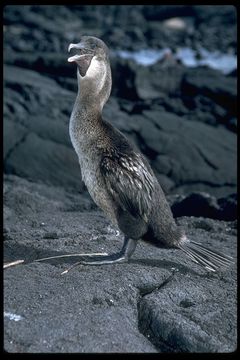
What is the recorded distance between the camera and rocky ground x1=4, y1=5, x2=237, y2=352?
4.10m

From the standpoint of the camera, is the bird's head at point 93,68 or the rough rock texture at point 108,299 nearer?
the rough rock texture at point 108,299

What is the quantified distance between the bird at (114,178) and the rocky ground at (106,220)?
17 centimetres

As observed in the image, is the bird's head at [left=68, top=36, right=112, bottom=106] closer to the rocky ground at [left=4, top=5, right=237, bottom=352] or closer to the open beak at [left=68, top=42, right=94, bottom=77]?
the open beak at [left=68, top=42, right=94, bottom=77]

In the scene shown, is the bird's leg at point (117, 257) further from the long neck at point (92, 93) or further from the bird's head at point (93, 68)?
the bird's head at point (93, 68)

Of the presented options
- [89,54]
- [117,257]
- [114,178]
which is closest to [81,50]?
[89,54]

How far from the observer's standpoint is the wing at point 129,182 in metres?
4.85

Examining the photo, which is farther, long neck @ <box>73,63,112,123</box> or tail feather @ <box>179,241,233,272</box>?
long neck @ <box>73,63,112,123</box>

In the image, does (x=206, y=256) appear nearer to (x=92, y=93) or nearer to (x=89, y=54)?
(x=92, y=93)

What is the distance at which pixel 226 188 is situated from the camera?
11031mm

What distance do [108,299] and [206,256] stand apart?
1.04 metres

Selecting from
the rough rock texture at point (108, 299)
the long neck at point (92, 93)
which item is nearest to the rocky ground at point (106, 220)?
the rough rock texture at point (108, 299)

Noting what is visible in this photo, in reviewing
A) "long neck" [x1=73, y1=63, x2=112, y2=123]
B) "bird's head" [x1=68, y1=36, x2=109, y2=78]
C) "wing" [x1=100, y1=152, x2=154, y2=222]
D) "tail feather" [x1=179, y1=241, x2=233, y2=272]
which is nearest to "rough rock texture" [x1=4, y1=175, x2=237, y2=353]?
"tail feather" [x1=179, y1=241, x2=233, y2=272]

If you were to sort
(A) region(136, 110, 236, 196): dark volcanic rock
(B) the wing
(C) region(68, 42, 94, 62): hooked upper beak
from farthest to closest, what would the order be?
1. (A) region(136, 110, 236, 196): dark volcanic rock
2. (C) region(68, 42, 94, 62): hooked upper beak
3. (B) the wing
